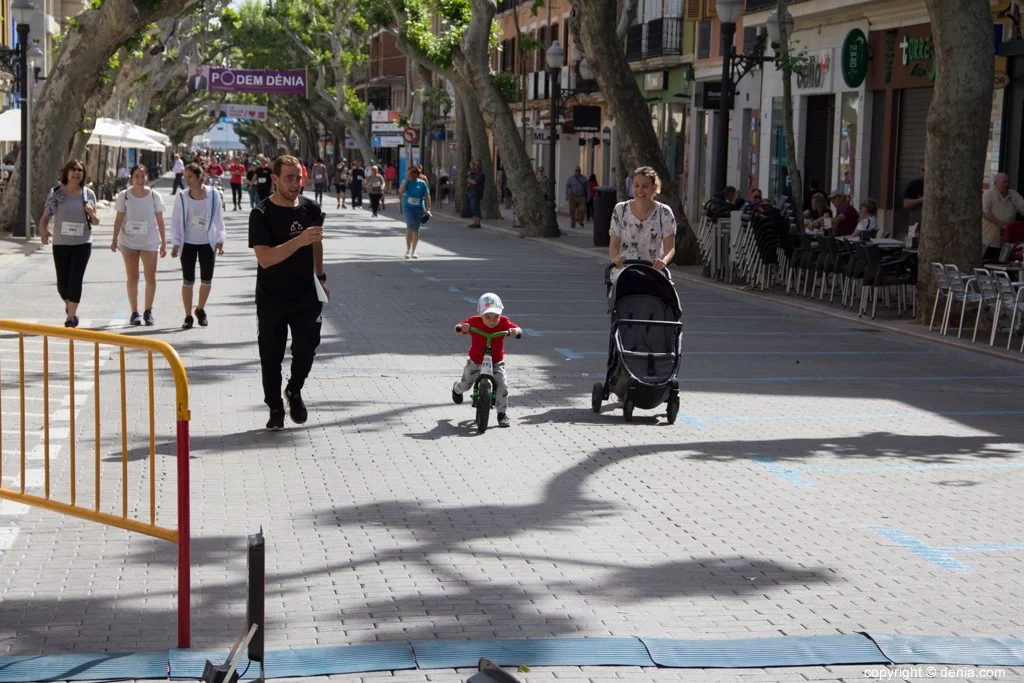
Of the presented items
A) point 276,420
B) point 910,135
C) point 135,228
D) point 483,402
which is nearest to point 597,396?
point 483,402

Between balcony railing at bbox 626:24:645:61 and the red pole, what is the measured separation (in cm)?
3941

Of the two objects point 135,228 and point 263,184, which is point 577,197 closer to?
point 263,184

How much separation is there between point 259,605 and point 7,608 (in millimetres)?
1807

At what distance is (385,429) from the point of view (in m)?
10.2

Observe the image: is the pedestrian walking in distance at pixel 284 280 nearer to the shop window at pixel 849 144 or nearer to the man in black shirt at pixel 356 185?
the shop window at pixel 849 144

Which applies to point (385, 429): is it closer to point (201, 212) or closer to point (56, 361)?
point (56, 361)

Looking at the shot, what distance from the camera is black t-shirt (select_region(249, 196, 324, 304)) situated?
9.74m

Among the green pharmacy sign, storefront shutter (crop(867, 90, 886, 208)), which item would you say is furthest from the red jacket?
the green pharmacy sign

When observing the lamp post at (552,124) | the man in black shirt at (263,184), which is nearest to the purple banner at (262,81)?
the man in black shirt at (263,184)

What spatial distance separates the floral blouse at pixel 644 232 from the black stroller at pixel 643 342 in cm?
30

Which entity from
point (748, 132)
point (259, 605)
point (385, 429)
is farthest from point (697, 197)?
point (259, 605)

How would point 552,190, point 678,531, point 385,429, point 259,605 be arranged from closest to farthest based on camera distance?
point 259,605
point 678,531
point 385,429
point 552,190

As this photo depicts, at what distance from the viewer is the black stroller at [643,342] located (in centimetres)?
1064

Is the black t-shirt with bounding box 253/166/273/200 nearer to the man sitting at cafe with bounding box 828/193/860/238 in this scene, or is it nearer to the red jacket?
the man sitting at cafe with bounding box 828/193/860/238
